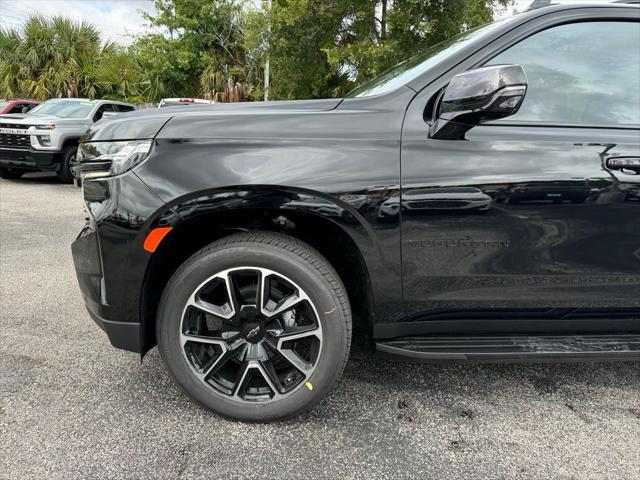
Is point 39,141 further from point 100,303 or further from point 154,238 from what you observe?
point 154,238

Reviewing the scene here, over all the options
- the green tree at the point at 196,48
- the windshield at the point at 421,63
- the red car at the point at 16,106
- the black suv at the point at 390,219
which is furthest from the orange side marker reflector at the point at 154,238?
the green tree at the point at 196,48

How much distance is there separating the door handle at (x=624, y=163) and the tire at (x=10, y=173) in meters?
11.1

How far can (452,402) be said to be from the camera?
242cm

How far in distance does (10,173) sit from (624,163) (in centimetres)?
1166

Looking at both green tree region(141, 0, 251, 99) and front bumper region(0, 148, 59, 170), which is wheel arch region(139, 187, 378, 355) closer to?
front bumper region(0, 148, 59, 170)

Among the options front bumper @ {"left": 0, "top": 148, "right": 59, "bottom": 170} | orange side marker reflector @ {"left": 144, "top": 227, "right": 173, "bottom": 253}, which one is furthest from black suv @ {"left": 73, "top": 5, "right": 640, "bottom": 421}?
front bumper @ {"left": 0, "top": 148, "right": 59, "bottom": 170}

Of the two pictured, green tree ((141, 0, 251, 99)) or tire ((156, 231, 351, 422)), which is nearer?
tire ((156, 231, 351, 422))

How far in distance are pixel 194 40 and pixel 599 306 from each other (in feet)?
63.3

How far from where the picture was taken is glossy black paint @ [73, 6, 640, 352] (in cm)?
201

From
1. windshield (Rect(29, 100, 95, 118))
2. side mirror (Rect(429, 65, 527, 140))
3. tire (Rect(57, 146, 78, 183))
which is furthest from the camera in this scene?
windshield (Rect(29, 100, 95, 118))

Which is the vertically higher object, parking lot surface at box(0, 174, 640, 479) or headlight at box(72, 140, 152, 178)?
headlight at box(72, 140, 152, 178)

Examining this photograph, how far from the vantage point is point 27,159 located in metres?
9.32

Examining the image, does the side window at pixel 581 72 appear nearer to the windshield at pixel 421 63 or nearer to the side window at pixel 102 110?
the windshield at pixel 421 63

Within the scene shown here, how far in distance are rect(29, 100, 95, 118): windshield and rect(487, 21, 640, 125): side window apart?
10007 millimetres
